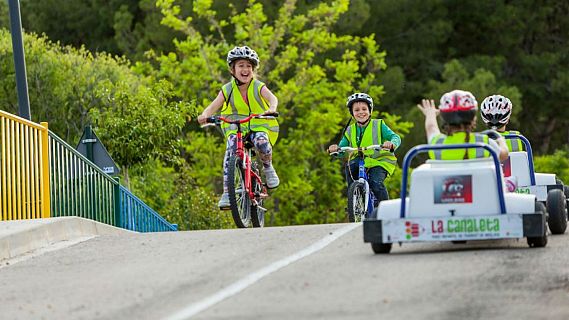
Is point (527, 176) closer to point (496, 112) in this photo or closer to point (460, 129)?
point (496, 112)

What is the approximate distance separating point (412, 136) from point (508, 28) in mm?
8460

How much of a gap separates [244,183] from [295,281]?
23.0 ft

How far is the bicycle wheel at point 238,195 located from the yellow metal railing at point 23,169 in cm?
245

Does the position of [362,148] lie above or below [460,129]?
above

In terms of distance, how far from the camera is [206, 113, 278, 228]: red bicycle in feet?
60.5

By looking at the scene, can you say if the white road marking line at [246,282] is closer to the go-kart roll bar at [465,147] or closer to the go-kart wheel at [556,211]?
the go-kart roll bar at [465,147]

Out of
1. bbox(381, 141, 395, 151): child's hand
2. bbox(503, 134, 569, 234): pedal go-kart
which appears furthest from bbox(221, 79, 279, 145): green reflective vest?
bbox(503, 134, 569, 234): pedal go-kart

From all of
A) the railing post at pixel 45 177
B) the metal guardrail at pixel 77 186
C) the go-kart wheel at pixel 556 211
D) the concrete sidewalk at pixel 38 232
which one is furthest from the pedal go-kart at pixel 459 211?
the metal guardrail at pixel 77 186

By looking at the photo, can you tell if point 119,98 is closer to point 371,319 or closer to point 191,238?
point 191,238

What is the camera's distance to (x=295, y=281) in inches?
467

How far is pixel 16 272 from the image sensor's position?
14352 mm

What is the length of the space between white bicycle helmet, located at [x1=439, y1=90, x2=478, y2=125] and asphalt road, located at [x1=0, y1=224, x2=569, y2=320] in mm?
1052

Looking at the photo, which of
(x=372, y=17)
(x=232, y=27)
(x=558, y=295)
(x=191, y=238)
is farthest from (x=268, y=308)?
(x=372, y=17)

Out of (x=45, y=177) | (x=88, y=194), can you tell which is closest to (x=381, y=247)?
(x=45, y=177)
